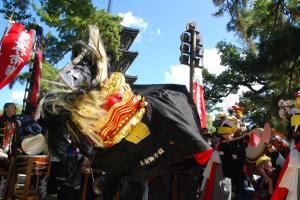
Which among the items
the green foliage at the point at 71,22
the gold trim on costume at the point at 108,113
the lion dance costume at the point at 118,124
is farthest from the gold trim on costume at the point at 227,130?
the green foliage at the point at 71,22

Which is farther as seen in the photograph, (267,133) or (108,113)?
(267,133)

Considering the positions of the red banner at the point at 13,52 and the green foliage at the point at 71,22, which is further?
the green foliage at the point at 71,22

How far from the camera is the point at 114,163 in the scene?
2473 mm

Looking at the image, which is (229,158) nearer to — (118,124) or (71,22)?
(118,124)

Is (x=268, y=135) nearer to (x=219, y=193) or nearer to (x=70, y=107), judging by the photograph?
(x=219, y=193)

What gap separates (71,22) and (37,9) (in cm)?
117

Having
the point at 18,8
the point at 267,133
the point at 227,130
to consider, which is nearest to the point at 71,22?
the point at 18,8

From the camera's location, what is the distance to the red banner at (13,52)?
25.0ft

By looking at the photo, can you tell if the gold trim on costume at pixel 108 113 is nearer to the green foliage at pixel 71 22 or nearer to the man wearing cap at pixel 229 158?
the man wearing cap at pixel 229 158

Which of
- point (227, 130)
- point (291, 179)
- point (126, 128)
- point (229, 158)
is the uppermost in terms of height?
point (227, 130)

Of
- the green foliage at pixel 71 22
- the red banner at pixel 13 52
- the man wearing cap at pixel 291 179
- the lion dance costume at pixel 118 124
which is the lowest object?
the man wearing cap at pixel 291 179

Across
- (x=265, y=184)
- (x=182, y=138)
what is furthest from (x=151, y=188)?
(x=265, y=184)

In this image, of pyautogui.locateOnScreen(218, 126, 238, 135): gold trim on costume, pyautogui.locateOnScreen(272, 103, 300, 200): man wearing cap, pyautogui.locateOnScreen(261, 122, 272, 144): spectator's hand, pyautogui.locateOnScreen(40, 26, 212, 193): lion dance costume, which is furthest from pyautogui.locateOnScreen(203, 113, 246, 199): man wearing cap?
pyautogui.locateOnScreen(40, 26, 212, 193): lion dance costume

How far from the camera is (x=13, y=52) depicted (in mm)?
→ 7988
